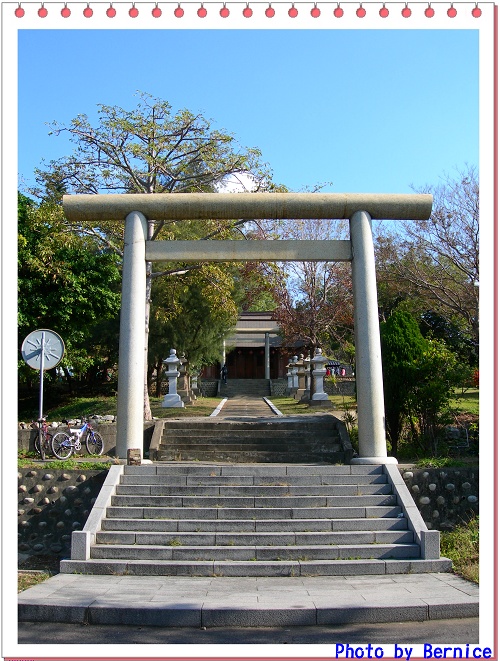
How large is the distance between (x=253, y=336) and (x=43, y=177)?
2947 centimetres

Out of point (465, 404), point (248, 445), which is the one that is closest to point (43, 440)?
point (248, 445)

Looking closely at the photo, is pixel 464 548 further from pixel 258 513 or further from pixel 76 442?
pixel 76 442

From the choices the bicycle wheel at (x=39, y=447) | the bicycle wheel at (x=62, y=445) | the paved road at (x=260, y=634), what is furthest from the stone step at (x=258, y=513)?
the bicycle wheel at (x=62, y=445)

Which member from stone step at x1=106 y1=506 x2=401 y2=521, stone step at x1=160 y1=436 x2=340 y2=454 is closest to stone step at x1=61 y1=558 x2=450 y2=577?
stone step at x1=106 y1=506 x2=401 y2=521

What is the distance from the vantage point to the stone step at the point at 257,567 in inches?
338

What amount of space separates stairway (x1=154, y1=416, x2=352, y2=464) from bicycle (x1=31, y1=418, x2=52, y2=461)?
2.22m

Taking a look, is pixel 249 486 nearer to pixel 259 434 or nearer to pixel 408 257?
pixel 259 434

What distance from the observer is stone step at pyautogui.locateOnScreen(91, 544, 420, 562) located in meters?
8.91

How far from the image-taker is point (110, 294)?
22.5 m

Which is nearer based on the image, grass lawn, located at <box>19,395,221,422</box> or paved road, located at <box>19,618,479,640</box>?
paved road, located at <box>19,618,479,640</box>

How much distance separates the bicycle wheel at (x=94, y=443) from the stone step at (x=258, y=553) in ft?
15.8

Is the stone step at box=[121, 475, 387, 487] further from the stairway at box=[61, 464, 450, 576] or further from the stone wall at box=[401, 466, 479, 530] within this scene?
the stone wall at box=[401, 466, 479, 530]
